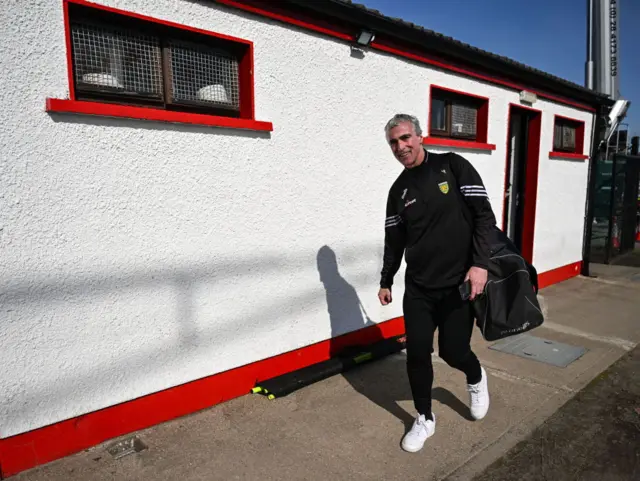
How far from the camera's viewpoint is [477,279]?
2.53 meters

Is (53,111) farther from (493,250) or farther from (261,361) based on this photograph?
(493,250)

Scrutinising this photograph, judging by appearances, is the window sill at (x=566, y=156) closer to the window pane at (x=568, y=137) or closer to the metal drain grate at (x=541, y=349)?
the window pane at (x=568, y=137)

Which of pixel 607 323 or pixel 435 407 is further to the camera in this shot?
pixel 607 323

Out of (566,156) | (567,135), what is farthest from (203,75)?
(567,135)

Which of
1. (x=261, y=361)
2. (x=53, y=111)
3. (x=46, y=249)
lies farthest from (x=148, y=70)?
(x=261, y=361)

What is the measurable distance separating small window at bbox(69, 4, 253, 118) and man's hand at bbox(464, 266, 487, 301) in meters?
1.90

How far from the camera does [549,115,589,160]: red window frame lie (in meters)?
6.81

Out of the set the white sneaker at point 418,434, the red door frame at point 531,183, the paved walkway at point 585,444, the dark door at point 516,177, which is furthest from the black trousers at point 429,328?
the dark door at point 516,177

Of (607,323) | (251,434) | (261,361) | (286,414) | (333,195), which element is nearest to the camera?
(251,434)

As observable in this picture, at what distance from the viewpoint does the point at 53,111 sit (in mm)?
2484

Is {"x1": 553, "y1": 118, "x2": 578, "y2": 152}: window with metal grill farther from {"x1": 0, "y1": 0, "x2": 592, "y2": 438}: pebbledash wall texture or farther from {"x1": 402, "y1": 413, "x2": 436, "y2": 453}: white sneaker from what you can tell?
{"x1": 402, "y1": 413, "x2": 436, "y2": 453}: white sneaker

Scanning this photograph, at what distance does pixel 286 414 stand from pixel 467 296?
153 centimetres

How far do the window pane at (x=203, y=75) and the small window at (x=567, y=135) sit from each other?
17.8 ft

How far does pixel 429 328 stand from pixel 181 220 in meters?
1.71
